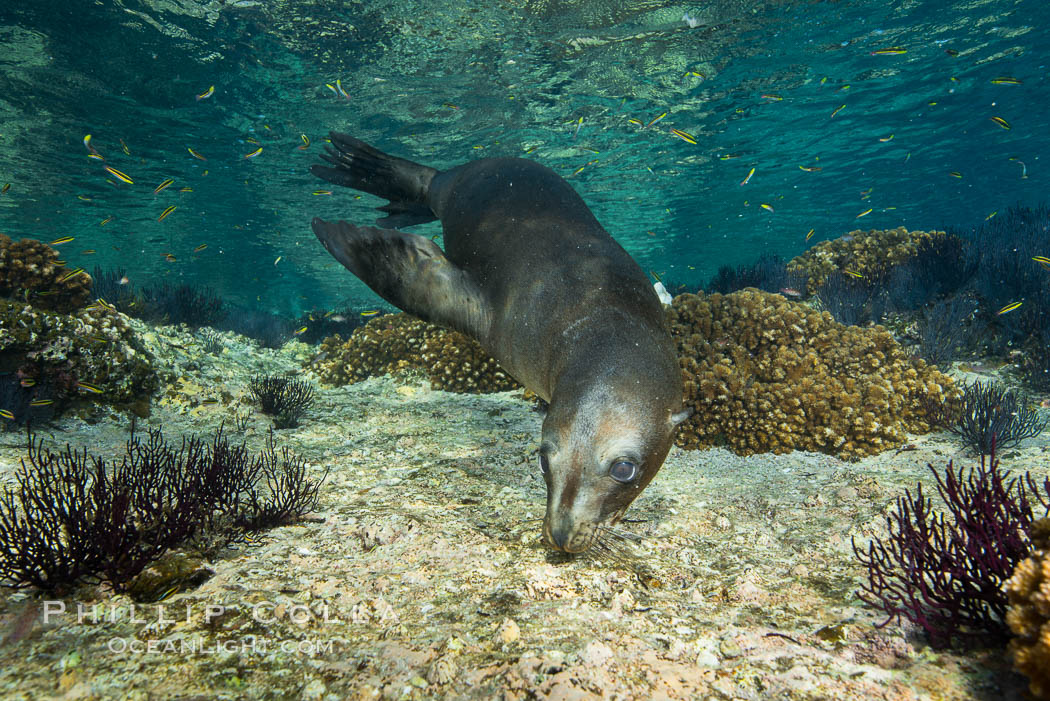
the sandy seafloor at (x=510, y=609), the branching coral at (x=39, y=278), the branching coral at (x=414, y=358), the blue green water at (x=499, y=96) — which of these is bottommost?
the branching coral at (x=414, y=358)

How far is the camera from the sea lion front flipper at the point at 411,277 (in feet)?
13.9

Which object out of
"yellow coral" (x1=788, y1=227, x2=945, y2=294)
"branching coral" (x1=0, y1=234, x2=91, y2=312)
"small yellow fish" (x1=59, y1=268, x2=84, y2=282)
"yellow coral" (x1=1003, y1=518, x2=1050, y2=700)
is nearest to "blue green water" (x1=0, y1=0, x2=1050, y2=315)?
"yellow coral" (x1=788, y1=227, x2=945, y2=294)

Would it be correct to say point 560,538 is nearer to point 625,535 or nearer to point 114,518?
point 625,535

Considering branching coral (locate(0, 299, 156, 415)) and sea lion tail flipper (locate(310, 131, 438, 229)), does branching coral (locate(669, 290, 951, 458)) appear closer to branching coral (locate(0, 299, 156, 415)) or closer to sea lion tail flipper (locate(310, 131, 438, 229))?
sea lion tail flipper (locate(310, 131, 438, 229))

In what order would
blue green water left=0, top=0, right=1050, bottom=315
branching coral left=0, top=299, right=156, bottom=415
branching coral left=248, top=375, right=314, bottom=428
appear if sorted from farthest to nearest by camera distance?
blue green water left=0, top=0, right=1050, bottom=315 → branching coral left=248, top=375, right=314, bottom=428 → branching coral left=0, top=299, right=156, bottom=415

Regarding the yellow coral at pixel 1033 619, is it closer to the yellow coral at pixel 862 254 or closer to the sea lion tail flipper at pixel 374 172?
the sea lion tail flipper at pixel 374 172

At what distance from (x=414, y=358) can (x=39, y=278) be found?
16.4 feet

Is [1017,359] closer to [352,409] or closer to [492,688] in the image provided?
[492,688]

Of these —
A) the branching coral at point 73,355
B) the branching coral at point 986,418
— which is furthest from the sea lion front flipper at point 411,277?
the branching coral at point 986,418

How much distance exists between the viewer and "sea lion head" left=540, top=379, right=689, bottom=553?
256 cm

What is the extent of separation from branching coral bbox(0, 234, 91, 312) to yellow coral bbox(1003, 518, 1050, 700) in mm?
9102

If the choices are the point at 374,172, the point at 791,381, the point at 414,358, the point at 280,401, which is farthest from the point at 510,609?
the point at 414,358

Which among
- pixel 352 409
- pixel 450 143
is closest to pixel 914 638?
pixel 352 409

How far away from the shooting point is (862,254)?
31.4 feet
